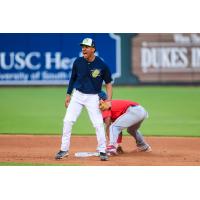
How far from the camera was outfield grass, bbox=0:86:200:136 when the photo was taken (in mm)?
13944

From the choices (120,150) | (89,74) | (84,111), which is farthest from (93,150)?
(84,111)

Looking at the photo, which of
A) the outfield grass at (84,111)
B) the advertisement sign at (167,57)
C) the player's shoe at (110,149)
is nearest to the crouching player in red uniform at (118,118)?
the player's shoe at (110,149)

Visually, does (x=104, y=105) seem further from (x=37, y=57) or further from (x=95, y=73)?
(x=37, y=57)

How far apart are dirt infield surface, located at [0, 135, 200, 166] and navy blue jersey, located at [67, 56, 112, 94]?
37.6 inches

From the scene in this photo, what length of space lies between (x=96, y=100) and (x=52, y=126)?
5.64 meters

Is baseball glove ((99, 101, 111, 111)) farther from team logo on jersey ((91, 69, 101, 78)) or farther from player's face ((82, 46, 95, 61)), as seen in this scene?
player's face ((82, 46, 95, 61))

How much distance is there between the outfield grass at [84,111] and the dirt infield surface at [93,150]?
3.89ft

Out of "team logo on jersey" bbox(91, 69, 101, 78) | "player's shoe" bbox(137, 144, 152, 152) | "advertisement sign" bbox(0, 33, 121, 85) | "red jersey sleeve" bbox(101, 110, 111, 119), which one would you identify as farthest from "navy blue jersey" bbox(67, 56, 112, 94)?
"advertisement sign" bbox(0, 33, 121, 85)

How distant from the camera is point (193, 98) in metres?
20.2

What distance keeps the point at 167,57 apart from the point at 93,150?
12.8 meters

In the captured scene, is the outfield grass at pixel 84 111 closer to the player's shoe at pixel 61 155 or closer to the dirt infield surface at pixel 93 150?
the dirt infield surface at pixel 93 150

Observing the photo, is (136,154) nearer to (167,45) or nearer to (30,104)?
(30,104)

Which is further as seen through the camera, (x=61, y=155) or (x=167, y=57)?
(x=167, y=57)

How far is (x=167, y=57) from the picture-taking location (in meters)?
23.0
